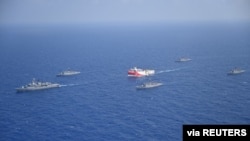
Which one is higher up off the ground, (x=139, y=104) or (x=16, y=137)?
(x=139, y=104)

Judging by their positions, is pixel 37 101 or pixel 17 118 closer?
pixel 17 118

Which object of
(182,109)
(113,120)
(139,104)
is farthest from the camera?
(139,104)

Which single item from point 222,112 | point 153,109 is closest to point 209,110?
point 222,112

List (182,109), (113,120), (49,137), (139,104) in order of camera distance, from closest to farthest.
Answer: (49,137), (113,120), (182,109), (139,104)

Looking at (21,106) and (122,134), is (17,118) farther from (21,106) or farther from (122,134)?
(122,134)

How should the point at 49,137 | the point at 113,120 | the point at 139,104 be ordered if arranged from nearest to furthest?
the point at 49,137, the point at 113,120, the point at 139,104

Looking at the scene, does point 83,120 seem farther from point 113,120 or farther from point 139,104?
point 139,104

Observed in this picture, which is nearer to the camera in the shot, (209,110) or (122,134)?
(122,134)

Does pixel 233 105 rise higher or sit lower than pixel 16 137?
higher

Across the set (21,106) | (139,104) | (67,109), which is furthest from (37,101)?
(139,104)
